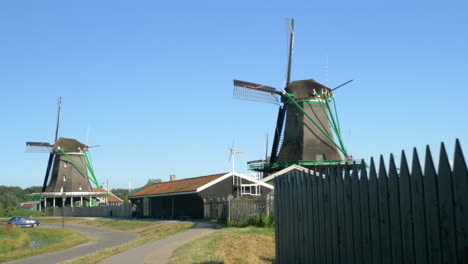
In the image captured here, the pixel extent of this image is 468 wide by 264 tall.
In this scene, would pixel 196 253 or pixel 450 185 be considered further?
pixel 196 253

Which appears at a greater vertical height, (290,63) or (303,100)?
(290,63)

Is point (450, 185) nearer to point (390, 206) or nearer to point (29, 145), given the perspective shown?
point (390, 206)

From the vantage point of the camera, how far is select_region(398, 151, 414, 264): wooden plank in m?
5.86

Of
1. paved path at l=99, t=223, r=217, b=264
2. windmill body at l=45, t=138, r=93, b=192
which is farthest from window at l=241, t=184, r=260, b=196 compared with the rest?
windmill body at l=45, t=138, r=93, b=192

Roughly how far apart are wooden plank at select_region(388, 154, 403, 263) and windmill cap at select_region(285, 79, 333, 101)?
38.3 metres

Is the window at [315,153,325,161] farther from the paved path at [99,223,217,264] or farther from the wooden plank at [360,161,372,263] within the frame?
the wooden plank at [360,161,372,263]

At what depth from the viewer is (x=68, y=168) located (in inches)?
A: 2936

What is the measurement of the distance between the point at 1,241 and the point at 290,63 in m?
28.9

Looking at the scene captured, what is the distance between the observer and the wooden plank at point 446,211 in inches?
208

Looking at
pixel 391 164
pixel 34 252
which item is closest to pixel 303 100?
pixel 34 252

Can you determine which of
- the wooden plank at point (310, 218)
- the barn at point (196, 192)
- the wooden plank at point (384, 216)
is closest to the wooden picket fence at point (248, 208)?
the barn at point (196, 192)

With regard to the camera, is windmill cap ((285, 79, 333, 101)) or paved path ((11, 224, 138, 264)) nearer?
paved path ((11, 224, 138, 264))

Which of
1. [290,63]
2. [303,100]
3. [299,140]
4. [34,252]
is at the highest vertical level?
[290,63]

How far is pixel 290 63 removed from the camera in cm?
4772
